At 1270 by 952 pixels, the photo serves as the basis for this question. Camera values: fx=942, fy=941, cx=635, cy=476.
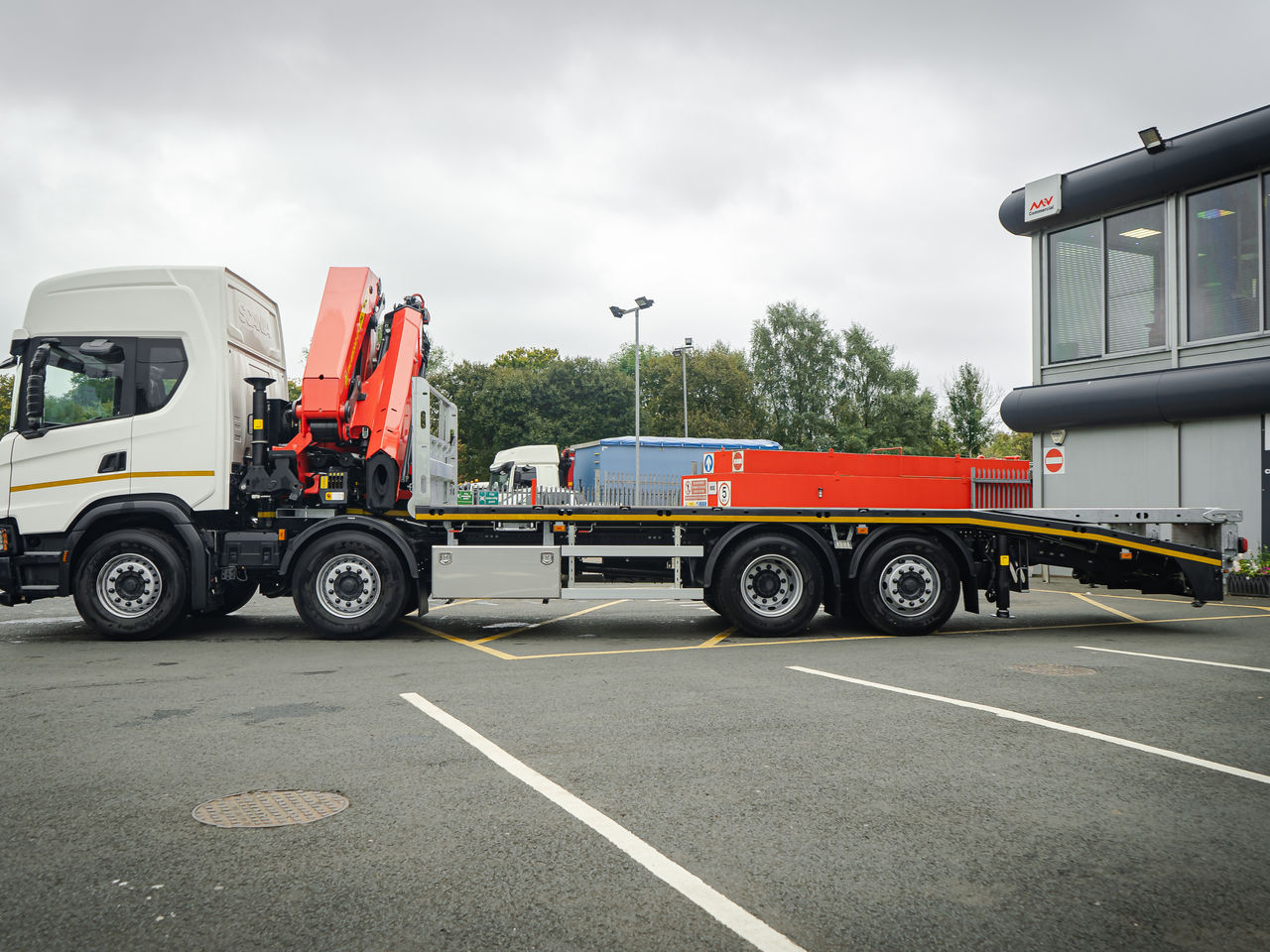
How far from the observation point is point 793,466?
427 inches

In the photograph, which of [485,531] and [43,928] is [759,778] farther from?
[485,531]

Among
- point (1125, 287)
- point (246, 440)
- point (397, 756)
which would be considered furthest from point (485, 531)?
point (1125, 287)

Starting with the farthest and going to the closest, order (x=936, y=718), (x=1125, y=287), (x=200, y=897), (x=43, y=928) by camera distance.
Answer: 1. (x=1125, y=287)
2. (x=936, y=718)
3. (x=200, y=897)
4. (x=43, y=928)

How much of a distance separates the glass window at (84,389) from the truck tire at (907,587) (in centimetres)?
841

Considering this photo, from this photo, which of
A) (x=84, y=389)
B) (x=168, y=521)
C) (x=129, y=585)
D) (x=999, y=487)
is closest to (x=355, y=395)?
(x=168, y=521)

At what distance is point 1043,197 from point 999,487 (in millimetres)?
9003

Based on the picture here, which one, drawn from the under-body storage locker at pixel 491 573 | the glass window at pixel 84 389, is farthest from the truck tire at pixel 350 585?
the glass window at pixel 84 389

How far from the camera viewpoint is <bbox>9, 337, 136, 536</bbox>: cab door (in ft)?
32.9

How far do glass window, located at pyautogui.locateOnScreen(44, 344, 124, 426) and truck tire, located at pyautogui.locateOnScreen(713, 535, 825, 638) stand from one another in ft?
22.5

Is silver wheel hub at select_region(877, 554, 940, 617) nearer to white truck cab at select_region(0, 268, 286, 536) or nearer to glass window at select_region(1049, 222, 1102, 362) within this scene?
white truck cab at select_region(0, 268, 286, 536)

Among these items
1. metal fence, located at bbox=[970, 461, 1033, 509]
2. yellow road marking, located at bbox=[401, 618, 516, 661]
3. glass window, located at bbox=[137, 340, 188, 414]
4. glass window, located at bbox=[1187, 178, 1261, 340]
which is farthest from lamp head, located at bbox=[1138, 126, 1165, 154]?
glass window, located at bbox=[137, 340, 188, 414]

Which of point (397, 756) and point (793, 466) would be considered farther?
point (793, 466)

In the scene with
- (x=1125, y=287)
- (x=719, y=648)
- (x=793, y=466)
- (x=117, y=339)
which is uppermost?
(x=1125, y=287)

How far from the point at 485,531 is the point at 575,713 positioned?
4.76 m
